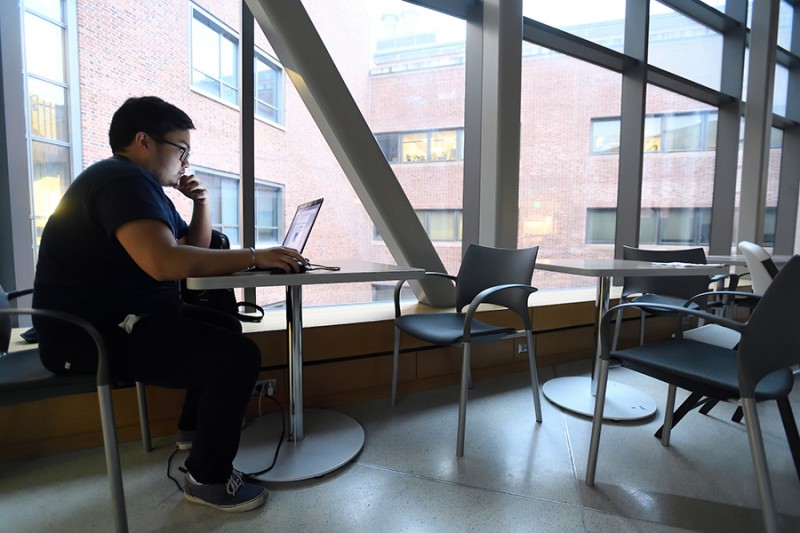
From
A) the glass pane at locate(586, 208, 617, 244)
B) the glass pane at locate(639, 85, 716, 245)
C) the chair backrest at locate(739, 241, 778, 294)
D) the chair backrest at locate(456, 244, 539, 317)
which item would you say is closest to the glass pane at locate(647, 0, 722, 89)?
the glass pane at locate(639, 85, 716, 245)

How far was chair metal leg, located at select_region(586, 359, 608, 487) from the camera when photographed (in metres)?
1.40

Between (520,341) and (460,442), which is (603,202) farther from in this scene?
(460,442)

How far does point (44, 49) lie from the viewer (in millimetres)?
1848

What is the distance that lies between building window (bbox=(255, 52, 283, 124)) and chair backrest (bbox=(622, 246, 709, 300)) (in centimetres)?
254

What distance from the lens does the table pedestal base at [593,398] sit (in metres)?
2.03

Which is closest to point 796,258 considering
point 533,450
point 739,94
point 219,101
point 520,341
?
point 533,450

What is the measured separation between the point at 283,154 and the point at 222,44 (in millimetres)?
676

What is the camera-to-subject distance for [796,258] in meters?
0.98

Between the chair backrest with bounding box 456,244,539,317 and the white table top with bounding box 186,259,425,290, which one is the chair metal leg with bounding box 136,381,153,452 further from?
the chair backrest with bounding box 456,244,539,317

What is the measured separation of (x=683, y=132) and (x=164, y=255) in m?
4.93

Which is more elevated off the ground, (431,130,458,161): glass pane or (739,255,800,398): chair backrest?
(431,130,458,161): glass pane

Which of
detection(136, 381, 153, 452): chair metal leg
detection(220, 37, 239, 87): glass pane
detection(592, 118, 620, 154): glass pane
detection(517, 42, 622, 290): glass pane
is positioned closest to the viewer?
detection(136, 381, 153, 452): chair metal leg

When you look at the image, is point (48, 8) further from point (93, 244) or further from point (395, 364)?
point (395, 364)

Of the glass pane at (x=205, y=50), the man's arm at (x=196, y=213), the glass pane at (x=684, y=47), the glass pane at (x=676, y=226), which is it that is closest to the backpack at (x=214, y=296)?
the man's arm at (x=196, y=213)
